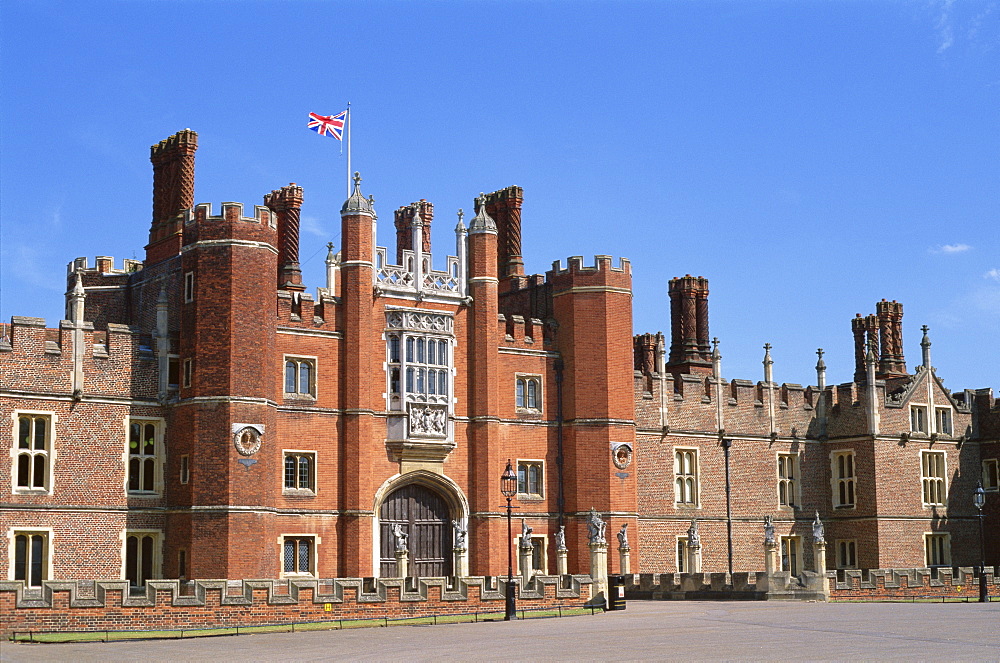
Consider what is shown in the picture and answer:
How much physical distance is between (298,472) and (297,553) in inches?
90.9

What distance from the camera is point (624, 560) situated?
44969mm

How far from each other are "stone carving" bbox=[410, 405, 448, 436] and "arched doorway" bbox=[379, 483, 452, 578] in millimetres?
1755

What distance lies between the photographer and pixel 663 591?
43031mm

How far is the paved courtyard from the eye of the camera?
23.4 metres

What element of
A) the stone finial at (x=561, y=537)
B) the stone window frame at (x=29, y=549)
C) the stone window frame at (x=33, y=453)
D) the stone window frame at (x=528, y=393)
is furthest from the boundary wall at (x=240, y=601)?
the stone window frame at (x=528, y=393)

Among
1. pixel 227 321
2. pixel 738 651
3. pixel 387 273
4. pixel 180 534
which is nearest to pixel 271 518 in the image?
pixel 180 534

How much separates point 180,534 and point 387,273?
1006 cm

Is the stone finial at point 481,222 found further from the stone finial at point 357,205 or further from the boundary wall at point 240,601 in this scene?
the boundary wall at point 240,601

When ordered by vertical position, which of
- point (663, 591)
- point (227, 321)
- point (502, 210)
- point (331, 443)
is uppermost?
point (502, 210)

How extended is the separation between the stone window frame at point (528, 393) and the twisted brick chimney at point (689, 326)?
8687 mm

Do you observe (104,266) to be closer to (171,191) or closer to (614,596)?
(171,191)

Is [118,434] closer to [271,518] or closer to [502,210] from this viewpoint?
[271,518]

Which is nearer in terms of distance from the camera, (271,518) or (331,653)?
(331,653)

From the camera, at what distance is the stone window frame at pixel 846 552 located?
171 ft
